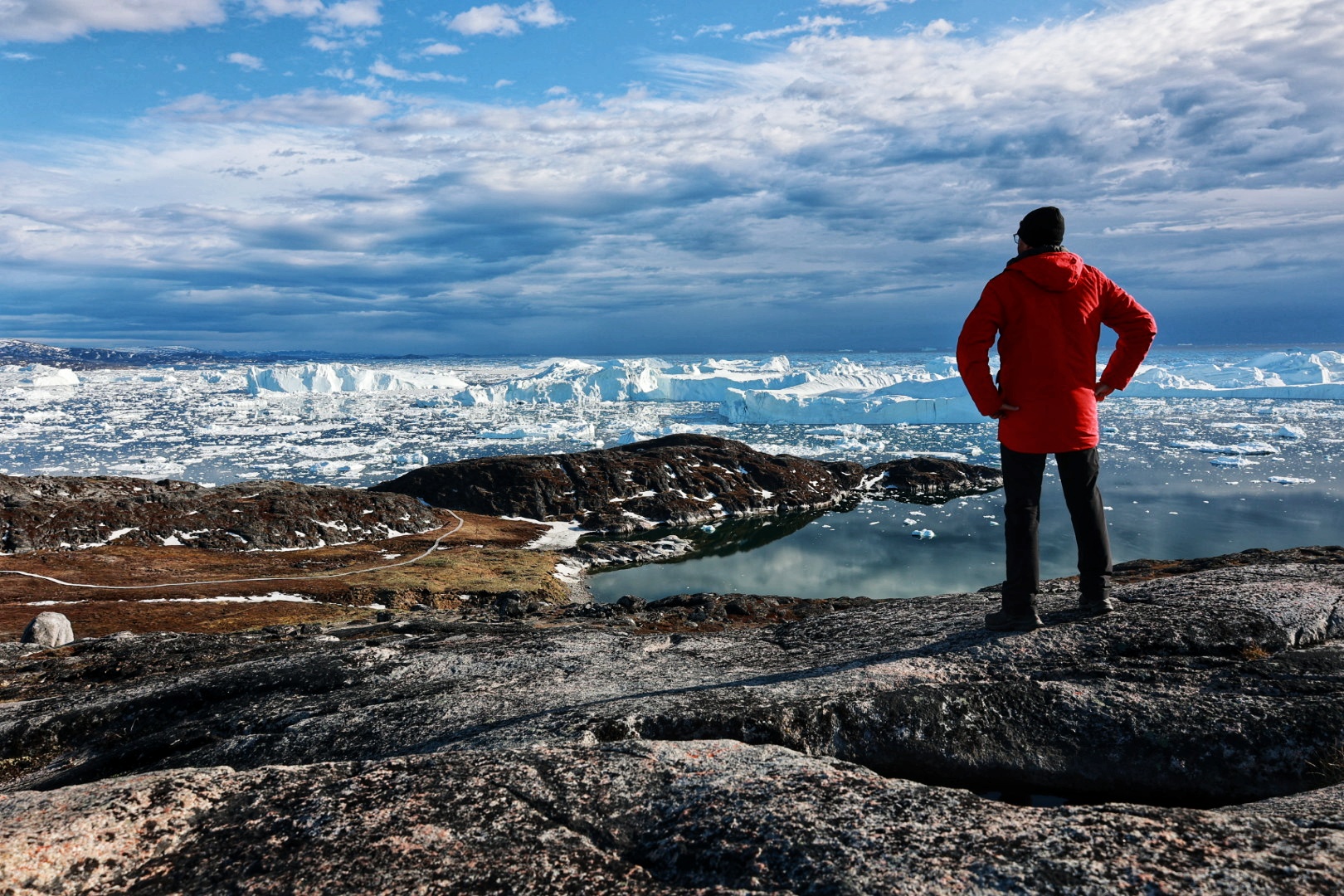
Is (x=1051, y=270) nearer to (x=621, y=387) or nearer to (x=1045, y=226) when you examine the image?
(x=1045, y=226)

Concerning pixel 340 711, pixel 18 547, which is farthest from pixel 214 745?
pixel 18 547

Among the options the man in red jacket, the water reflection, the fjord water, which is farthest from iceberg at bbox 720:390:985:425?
the man in red jacket

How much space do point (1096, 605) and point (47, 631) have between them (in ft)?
70.8

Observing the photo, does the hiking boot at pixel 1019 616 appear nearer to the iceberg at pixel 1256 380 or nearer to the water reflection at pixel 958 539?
the water reflection at pixel 958 539

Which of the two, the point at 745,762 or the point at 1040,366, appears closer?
the point at 745,762

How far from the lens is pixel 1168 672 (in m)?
5.70

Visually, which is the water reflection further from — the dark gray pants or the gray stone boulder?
the dark gray pants

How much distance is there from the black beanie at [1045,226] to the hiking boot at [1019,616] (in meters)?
3.20

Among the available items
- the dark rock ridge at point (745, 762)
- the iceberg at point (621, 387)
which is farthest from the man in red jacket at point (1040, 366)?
the iceberg at point (621, 387)

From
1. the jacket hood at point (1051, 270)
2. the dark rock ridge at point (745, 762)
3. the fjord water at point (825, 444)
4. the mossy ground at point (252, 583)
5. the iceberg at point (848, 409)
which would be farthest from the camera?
the iceberg at point (848, 409)

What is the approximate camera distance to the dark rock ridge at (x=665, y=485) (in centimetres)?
7262

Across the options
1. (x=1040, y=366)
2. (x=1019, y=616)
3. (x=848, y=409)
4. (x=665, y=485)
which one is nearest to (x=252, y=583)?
(x=1019, y=616)

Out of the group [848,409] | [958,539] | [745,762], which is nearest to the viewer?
[745,762]

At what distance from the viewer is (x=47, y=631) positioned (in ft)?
57.2
